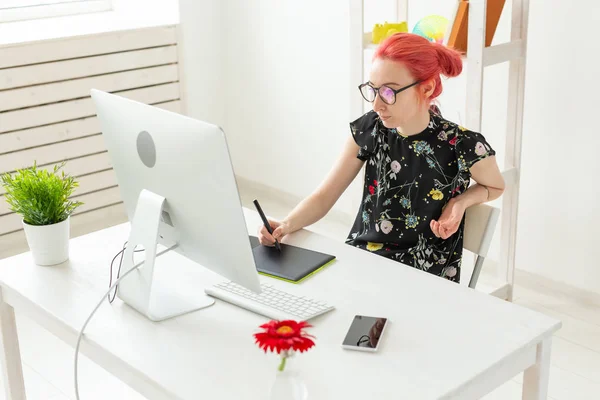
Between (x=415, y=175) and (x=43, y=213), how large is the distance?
3.25 feet

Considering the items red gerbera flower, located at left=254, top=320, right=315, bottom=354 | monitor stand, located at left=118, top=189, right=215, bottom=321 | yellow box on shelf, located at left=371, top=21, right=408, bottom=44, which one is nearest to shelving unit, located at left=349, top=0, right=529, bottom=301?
yellow box on shelf, located at left=371, top=21, right=408, bottom=44

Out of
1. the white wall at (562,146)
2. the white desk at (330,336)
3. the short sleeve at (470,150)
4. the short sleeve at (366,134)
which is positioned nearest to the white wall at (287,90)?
the white wall at (562,146)

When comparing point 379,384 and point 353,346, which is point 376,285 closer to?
point 353,346

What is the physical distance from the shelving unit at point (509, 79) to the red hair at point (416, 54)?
0.62m

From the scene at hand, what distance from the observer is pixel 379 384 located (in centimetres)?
141

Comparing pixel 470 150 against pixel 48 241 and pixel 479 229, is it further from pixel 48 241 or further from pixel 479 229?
pixel 48 241

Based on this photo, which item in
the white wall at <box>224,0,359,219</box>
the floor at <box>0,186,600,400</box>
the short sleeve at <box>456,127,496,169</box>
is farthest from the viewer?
the white wall at <box>224,0,359,219</box>

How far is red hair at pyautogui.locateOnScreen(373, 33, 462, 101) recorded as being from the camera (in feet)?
6.63

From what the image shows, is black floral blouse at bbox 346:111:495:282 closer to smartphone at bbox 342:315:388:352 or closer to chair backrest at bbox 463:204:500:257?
chair backrest at bbox 463:204:500:257

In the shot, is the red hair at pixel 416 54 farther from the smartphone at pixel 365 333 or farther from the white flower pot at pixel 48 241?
the white flower pot at pixel 48 241

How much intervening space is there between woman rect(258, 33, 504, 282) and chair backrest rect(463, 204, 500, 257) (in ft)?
0.09

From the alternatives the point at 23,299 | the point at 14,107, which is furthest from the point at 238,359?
the point at 14,107

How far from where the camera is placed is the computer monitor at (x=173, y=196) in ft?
4.94

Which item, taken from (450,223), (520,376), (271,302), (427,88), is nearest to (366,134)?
(427,88)
